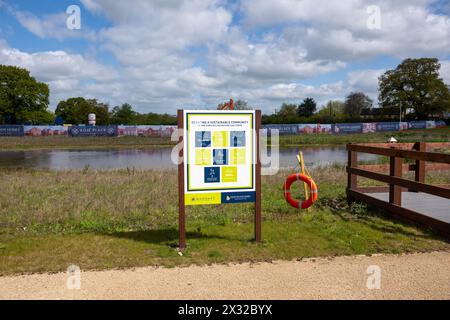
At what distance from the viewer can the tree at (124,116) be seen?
321 ft

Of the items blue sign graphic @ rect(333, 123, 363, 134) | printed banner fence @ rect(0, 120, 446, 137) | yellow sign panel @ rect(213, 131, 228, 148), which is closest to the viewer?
yellow sign panel @ rect(213, 131, 228, 148)

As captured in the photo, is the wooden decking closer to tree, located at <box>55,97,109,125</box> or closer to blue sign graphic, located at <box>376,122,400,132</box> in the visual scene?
blue sign graphic, located at <box>376,122,400,132</box>

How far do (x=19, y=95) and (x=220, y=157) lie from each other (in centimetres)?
8132

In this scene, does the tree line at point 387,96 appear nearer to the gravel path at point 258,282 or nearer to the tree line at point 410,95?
the tree line at point 410,95

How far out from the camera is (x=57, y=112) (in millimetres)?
122375

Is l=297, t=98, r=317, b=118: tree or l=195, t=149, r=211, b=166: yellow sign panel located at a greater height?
l=297, t=98, r=317, b=118: tree

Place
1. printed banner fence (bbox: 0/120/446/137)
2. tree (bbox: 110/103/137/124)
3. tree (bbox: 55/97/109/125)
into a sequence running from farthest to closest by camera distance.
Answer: tree (bbox: 55/97/109/125), tree (bbox: 110/103/137/124), printed banner fence (bbox: 0/120/446/137)

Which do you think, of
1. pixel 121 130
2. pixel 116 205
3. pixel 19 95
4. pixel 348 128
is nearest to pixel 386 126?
pixel 348 128

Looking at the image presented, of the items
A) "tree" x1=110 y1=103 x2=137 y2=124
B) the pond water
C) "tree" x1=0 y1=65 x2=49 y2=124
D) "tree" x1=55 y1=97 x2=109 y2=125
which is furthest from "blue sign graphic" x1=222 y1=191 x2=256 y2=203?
"tree" x1=55 y1=97 x2=109 y2=125

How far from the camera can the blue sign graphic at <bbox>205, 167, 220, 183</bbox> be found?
238 inches

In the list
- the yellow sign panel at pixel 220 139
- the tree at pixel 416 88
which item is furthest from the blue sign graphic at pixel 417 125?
the yellow sign panel at pixel 220 139

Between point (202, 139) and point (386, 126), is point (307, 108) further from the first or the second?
point (202, 139)
